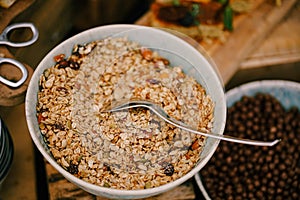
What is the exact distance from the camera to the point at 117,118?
0.94 m

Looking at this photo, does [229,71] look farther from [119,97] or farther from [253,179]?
[119,97]

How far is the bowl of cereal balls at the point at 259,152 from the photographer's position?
4.00 feet

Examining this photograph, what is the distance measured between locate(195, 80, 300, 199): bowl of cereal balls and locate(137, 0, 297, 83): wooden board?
9cm

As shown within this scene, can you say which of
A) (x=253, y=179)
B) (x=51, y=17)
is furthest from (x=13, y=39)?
(x=253, y=179)

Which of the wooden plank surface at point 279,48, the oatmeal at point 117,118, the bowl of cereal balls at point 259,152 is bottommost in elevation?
the bowl of cereal balls at point 259,152

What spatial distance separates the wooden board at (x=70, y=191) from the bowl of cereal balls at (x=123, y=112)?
0.61 feet

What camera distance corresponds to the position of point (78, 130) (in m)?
0.92

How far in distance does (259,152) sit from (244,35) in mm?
351

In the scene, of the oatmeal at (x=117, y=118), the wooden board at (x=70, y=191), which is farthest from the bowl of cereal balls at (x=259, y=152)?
the oatmeal at (x=117, y=118)

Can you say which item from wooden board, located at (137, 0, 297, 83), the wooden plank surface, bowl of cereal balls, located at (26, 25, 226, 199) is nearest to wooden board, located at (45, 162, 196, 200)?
bowl of cereal balls, located at (26, 25, 226, 199)

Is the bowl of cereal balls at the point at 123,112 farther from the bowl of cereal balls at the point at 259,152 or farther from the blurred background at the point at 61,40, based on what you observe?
the bowl of cereal balls at the point at 259,152

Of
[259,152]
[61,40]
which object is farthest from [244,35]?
[61,40]

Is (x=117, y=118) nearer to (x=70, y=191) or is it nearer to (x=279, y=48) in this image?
(x=70, y=191)

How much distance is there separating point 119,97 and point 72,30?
2.18 feet
